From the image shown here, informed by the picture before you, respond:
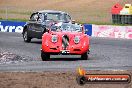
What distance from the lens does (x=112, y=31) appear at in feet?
107

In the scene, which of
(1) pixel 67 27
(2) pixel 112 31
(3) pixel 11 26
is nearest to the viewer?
(1) pixel 67 27

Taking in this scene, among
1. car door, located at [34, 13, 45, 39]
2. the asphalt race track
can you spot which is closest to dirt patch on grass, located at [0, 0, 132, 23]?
car door, located at [34, 13, 45, 39]

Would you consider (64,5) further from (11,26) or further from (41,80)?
(41,80)

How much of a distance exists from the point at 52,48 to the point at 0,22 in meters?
22.3

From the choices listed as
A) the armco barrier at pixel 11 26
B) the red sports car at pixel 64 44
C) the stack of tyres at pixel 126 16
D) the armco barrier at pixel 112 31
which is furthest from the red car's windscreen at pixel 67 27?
the stack of tyres at pixel 126 16

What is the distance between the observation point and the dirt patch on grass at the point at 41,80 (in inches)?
433

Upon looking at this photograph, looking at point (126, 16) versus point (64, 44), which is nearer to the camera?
point (64, 44)

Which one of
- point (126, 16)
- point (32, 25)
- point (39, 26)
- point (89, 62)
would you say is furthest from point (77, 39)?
point (126, 16)

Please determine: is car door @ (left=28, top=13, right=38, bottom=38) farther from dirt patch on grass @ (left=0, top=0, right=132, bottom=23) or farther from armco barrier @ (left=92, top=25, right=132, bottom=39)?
dirt patch on grass @ (left=0, top=0, right=132, bottom=23)

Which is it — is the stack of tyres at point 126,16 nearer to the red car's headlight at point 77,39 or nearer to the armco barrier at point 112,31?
the armco barrier at point 112,31

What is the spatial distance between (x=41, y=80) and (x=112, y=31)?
2121cm

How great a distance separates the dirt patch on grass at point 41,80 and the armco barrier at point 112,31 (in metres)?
19.0

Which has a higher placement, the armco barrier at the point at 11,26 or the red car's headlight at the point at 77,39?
the red car's headlight at the point at 77,39

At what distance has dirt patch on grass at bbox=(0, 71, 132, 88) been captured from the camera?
36.1 ft
